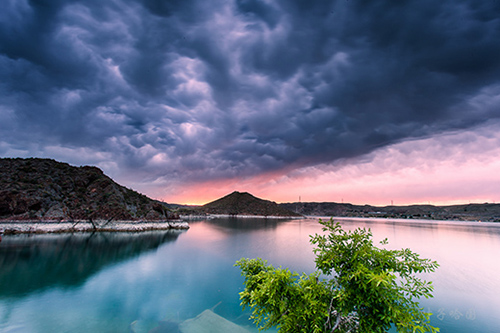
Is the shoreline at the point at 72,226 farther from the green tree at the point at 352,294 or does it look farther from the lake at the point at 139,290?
the green tree at the point at 352,294

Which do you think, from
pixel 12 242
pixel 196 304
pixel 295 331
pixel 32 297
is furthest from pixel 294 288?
pixel 12 242

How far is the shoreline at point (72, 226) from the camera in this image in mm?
43553

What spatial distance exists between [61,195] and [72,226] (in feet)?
37.9

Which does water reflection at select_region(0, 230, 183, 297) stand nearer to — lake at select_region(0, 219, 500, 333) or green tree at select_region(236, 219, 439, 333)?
lake at select_region(0, 219, 500, 333)

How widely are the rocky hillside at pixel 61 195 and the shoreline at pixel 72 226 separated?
133 centimetres

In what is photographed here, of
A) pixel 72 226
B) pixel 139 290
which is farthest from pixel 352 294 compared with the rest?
pixel 72 226

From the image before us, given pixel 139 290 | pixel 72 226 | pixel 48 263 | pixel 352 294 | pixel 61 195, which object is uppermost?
pixel 61 195

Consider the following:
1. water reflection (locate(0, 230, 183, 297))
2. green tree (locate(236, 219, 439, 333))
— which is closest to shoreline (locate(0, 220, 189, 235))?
water reflection (locate(0, 230, 183, 297))

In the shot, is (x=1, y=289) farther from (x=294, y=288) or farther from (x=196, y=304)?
(x=294, y=288)

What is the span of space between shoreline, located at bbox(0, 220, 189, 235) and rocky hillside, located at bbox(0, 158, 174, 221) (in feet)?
4.37

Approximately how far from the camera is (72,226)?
51875 mm

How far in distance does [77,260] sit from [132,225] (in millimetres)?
37438

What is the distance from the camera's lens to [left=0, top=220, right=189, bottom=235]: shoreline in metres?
43.6

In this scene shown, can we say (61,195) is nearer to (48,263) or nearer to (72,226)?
(72,226)
